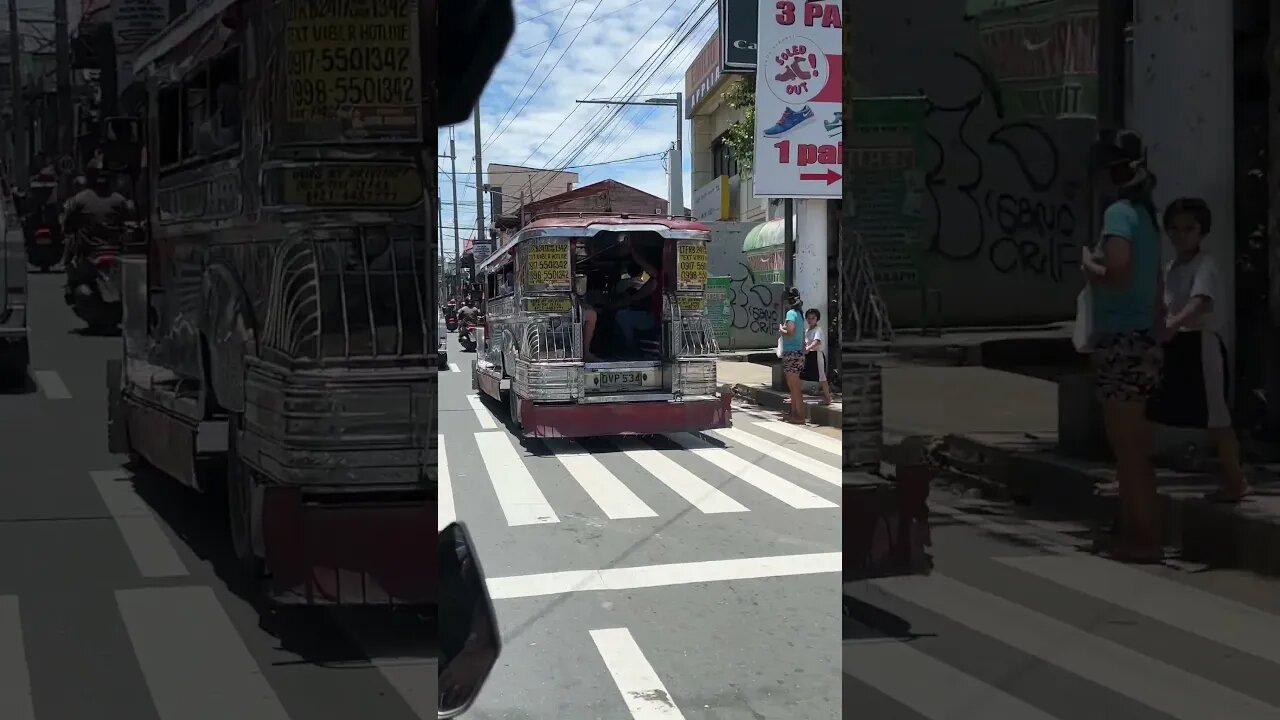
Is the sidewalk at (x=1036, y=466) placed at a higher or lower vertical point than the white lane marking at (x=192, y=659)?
higher

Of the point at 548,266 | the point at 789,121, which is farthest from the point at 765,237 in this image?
the point at 789,121

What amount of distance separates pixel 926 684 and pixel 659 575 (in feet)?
8.76

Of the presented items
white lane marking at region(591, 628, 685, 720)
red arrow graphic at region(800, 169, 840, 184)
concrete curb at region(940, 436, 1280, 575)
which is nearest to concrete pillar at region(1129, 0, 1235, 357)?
concrete curb at region(940, 436, 1280, 575)

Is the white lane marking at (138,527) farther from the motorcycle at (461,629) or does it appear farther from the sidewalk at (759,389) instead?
the sidewalk at (759,389)

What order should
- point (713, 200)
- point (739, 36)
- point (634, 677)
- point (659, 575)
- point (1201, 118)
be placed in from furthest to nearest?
point (713, 200), point (739, 36), point (659, 575), point (634, 677), point (1201, 118)

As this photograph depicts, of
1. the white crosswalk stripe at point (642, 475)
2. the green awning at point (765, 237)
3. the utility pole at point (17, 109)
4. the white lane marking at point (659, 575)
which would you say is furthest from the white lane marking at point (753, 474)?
the utility pole at point (17, 109)

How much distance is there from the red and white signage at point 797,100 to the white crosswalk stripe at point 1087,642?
177 inches

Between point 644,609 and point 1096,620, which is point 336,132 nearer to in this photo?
point 1096,620

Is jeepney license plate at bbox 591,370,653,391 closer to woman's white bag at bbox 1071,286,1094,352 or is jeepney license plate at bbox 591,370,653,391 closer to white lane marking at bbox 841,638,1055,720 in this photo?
white lane marking at bbox 841,638,1055,720

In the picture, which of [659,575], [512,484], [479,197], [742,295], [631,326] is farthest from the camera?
[742,295]

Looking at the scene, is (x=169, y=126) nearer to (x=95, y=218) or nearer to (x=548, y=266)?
(x=95, y=218)

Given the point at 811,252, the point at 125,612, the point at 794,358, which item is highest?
the point at 811,252

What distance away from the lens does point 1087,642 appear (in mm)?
1664

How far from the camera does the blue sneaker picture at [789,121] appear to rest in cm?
688
